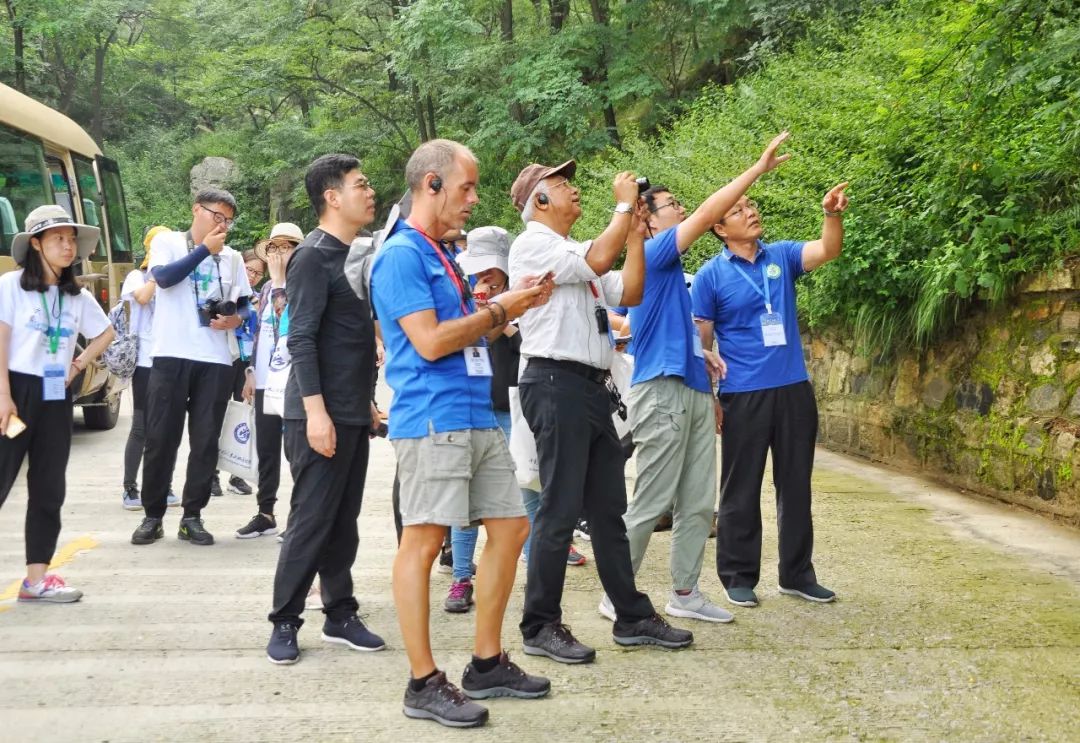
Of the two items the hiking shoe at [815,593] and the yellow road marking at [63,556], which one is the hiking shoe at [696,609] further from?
the yellow road marking at [63,556]

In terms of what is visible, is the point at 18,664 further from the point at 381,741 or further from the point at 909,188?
the point at 909,188

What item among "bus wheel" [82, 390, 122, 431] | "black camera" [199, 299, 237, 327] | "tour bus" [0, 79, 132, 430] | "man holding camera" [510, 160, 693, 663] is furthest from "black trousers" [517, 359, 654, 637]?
"bus wheel" [82, 390, 122, 431]

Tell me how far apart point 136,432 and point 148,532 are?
142cm

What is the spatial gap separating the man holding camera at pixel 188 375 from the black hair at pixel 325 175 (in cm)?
203

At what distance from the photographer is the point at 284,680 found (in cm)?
413

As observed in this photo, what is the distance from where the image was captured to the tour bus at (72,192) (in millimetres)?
10688

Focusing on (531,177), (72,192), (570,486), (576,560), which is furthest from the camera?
(72,192)

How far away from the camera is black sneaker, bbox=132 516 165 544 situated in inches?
256

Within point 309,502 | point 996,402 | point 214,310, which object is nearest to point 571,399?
point 309,502

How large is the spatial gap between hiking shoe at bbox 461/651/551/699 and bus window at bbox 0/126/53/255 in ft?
26.4

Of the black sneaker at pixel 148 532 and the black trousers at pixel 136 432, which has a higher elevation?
the black trousers at pixel 136 432

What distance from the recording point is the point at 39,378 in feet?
17.1

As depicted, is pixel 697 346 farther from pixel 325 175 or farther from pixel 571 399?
pixel 325 175

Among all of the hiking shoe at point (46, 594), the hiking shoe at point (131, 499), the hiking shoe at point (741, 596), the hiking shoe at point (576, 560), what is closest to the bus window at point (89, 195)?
the hiking shoe at point (131, 499)
